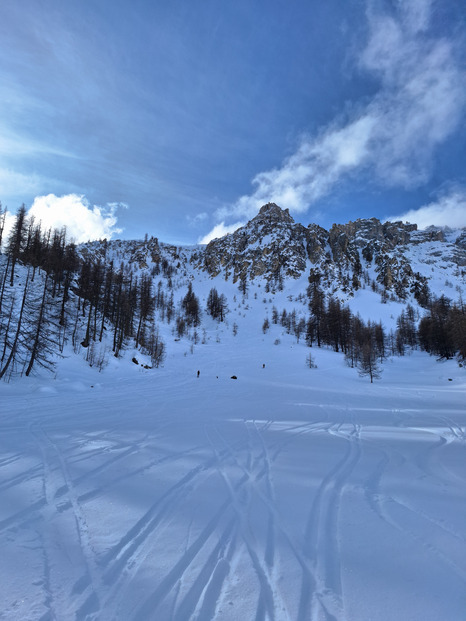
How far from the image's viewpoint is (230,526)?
10.3 ft

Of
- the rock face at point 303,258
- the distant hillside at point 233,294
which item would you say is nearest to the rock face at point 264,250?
the rock face at point 303,258

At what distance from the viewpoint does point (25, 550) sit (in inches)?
104

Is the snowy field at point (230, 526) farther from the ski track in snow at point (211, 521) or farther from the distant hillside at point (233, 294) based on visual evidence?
the distant hillside at point (233, 294)

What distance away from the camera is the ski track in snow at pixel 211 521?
2.11 m

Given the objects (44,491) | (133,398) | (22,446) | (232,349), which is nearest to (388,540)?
(44,491)

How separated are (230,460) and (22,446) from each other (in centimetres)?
469

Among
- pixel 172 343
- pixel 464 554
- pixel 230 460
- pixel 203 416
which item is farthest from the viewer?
pixel 172 343

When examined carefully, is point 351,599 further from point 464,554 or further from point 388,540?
point 464,554

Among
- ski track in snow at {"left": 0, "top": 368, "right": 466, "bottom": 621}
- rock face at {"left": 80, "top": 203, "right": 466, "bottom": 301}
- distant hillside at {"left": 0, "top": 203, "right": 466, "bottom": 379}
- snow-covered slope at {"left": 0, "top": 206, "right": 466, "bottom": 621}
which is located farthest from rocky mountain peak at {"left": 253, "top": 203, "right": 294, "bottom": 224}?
ski track in snow at {"left": 0, "top": 368, "right": 466, "bottom": 621}

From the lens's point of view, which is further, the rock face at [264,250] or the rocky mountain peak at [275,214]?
the rocky mountain peak at [275,214]

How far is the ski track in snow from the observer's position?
6.93ft

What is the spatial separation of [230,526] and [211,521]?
0.25m

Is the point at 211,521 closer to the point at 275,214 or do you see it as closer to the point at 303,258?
the point at 303,258

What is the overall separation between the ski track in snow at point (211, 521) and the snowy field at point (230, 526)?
0.02 m
